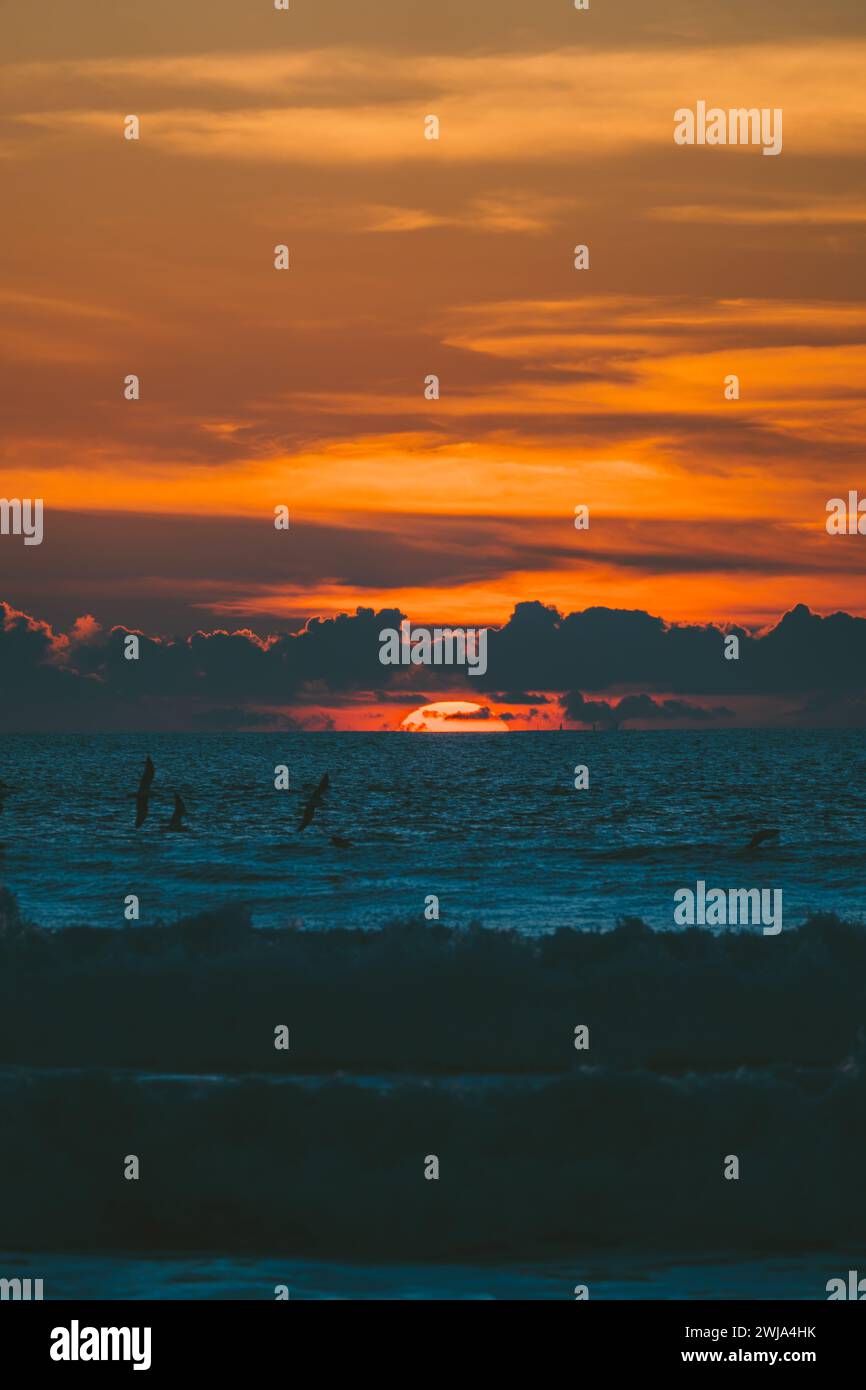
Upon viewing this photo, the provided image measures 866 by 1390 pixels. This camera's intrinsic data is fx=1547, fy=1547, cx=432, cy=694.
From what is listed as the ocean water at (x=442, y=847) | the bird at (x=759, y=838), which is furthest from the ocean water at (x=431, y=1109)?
the bird at (x=759, y=838)

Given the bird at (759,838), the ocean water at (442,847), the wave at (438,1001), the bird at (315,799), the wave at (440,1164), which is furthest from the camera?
the bird at (759,838)

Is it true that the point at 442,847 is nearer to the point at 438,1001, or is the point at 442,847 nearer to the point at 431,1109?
the point at 438,1001

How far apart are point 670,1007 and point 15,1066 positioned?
8802 mm

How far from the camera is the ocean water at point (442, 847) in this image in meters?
45.1

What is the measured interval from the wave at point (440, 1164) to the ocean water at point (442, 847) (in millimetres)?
21622

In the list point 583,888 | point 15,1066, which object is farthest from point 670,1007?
point 583,888

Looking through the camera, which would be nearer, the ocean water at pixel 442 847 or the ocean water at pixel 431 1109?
the ocean water at pixel 431 1109

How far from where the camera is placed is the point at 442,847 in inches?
2400

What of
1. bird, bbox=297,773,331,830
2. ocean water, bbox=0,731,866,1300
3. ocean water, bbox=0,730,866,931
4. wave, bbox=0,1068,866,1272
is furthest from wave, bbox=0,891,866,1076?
ocean water, bbox=0,730,866,931

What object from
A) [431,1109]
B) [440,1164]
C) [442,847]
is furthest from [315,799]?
[442,847]

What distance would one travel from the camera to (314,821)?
7250 centimetres

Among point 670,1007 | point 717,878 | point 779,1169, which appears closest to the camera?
point 779,1169

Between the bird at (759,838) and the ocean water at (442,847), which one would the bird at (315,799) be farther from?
the bird at (759,838)
